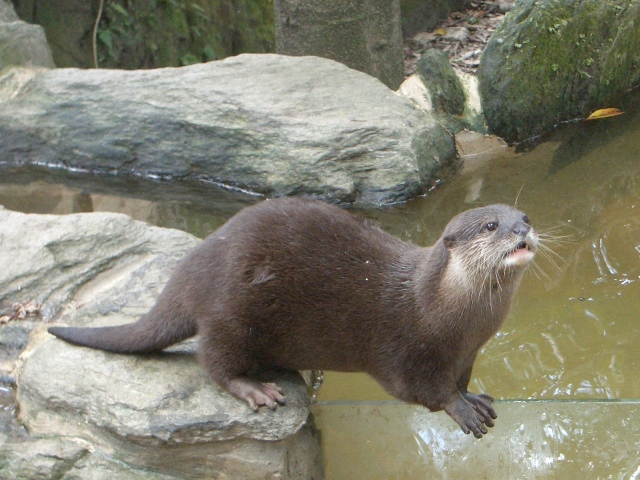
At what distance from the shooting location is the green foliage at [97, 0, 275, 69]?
5.88 metres

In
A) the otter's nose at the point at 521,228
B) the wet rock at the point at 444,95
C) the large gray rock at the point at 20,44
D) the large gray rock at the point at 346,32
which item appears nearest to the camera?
the otter's nose at the point at 521,228

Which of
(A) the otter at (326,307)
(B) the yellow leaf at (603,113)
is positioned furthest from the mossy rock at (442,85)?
(A) the otter at (326,307)

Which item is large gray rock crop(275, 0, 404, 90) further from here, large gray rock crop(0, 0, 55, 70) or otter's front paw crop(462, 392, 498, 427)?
otter's front paw crop(462, 392, 498, 427)

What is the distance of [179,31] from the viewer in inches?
241

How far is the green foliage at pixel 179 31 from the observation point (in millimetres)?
5875

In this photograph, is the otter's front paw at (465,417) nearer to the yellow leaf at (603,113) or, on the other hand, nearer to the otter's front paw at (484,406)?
the otter's front paw at (484,406)

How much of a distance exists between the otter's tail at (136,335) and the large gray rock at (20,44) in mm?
3005

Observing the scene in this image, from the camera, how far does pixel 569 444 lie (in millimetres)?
2320

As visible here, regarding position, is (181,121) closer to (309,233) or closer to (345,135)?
(345,135)

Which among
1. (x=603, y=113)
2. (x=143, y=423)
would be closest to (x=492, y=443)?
(x=143, y=423)

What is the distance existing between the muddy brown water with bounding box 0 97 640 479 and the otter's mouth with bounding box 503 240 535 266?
2.16ft

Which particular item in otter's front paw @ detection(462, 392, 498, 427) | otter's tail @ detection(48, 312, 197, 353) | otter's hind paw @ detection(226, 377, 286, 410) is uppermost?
otter's tail @ detection(48, 312, 197, 353)

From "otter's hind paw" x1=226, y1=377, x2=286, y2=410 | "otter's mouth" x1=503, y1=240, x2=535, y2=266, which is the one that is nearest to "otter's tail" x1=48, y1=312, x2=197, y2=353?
"otter's hind paw" x1=226, y1=377, x2=286, y2=410

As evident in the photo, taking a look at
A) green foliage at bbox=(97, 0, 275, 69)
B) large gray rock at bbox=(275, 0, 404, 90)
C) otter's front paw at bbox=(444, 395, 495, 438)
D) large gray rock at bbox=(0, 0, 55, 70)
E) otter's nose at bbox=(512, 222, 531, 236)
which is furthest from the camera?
green foliage at bbox=(97, 0, 275, 69)
